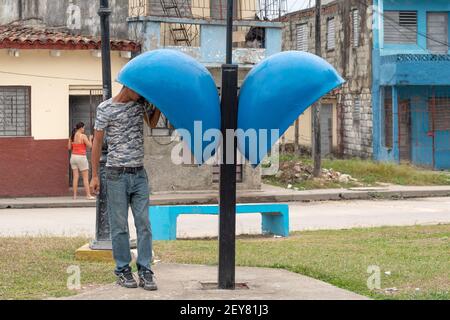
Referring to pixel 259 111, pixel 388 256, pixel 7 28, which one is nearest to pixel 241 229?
pixel 388 256

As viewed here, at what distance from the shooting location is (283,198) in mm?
24109

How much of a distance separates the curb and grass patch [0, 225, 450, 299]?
29.1 ft

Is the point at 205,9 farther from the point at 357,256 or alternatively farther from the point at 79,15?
the point at 357,256

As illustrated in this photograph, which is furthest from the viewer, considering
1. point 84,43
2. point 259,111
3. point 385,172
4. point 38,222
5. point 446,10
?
point 446,10

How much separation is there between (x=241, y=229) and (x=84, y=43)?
338 inches

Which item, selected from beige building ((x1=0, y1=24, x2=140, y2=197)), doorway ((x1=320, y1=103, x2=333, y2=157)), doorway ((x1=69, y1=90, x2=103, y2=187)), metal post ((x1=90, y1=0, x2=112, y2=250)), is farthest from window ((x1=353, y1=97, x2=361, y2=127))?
metal post ((x1=90, y1=0, x2=112, y2=250))

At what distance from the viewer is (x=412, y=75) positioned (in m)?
31.1

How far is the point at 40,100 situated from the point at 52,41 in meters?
1.42

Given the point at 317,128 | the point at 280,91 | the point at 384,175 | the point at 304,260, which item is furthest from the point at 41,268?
the point at 384,175

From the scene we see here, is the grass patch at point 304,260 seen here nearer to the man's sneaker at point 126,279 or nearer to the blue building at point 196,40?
the man's sneaker at point 126,279

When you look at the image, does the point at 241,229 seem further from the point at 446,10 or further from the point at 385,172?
the point at 446,10

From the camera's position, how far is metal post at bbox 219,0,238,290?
333 inches

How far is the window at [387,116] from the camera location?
32656 mm

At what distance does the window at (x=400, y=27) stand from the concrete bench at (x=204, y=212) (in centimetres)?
1891
